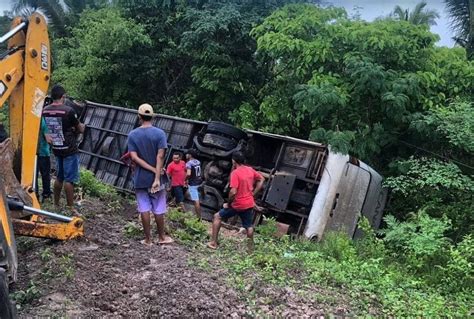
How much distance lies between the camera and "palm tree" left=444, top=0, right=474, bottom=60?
19328mm

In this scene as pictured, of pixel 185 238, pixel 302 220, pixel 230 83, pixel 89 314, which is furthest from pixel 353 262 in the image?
pixel 230 83

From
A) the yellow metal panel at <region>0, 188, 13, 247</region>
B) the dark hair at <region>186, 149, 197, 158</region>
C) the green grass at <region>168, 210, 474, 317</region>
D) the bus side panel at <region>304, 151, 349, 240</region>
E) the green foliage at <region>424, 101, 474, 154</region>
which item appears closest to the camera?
the yellow metal panel at <region>0, 188, 13, 247</region>

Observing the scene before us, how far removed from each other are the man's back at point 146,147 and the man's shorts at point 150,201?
0.12 m

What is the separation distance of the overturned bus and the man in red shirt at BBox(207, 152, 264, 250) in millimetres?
2916

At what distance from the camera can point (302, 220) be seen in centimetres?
988

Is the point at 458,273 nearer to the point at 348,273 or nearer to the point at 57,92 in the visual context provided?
the point at 348,273

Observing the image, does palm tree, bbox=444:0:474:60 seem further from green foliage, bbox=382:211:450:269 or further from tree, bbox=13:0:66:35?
tree, bbox=13:0:66:35

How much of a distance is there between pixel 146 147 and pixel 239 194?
59.1 inches

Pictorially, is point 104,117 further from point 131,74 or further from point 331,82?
point 331,82

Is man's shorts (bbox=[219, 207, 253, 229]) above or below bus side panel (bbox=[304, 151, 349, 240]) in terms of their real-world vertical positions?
below

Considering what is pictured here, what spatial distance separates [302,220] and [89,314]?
20.1 feet

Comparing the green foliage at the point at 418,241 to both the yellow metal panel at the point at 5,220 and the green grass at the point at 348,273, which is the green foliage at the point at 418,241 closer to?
the green grass at the point at 348,273

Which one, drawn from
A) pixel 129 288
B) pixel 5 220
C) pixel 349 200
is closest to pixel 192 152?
pixel 349 200

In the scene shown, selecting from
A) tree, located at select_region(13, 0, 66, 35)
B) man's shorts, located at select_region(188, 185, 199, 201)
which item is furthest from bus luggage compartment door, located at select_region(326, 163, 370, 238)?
tree, located at select_region(13, 0, 66, 35)
